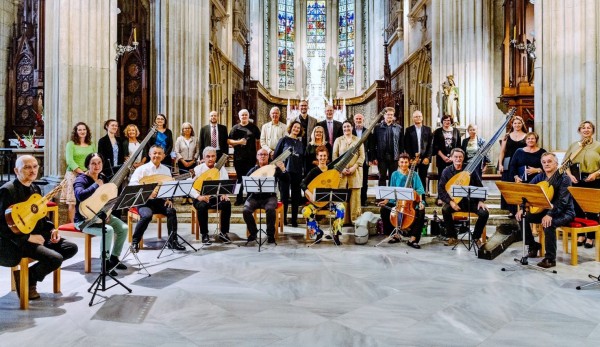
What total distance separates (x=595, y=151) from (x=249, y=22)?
2326cm

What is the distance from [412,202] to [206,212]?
2941 mm

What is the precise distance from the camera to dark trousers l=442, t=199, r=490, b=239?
6.43m

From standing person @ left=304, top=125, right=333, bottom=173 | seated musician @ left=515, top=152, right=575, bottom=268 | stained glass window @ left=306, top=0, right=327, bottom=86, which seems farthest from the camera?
stained glass window @ left=306, top=0, right=327, bottom=86

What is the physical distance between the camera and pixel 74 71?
765cm

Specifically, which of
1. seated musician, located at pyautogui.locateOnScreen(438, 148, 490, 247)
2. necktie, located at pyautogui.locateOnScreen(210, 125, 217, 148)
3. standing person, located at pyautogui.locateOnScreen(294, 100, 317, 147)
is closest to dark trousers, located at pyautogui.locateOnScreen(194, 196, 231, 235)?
necktie, located at pyautogui.locateOnScreen(210, 125, 217, 148)

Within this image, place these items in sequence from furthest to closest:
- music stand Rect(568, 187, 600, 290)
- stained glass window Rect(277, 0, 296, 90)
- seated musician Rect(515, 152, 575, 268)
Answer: stained glass window Rect(277, 0, 296, 90) → seated musician Rect(515, 152, 575, 268) → music stand Rect(568, 187, 600, 290)

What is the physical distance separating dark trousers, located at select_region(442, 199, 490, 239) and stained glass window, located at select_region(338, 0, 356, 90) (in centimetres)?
2465

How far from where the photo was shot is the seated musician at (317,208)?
674cm

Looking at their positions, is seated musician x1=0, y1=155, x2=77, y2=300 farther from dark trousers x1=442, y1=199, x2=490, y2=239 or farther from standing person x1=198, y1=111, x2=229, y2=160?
dark trousers x1=442, y1=199, x2=490, y2=239

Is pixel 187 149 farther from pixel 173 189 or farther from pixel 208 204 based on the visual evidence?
pixel 173 189

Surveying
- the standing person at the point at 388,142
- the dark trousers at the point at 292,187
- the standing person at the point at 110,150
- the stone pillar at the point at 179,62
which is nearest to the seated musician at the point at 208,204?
the dark trousers at the point at 292,187

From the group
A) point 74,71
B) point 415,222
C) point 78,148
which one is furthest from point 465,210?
point 74,71

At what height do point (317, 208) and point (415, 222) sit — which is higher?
point (317, 208)

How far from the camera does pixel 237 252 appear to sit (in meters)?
6.25
